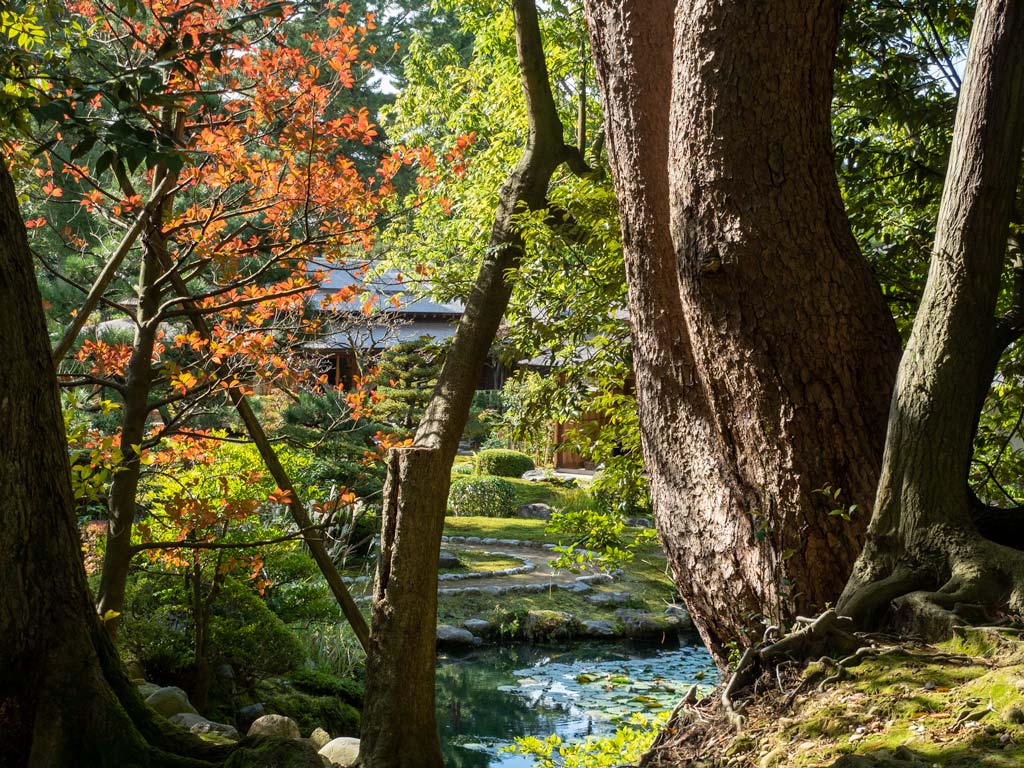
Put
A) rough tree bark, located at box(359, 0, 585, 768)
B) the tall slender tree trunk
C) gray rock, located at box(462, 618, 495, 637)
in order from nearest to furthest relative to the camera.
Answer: rough tree bark, located at box(359, 0, 585, 768) → the tall slender tree trunk → gray rock, located at box(462, 618, 495, 637)

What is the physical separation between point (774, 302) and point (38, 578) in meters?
2.42

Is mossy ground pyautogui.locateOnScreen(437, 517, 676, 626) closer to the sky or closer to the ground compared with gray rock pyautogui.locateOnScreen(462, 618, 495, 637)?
closer to the sky

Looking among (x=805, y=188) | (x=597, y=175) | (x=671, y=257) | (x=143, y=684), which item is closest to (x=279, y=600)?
(x=143, y=684)

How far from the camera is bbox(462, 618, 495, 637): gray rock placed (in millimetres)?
10617

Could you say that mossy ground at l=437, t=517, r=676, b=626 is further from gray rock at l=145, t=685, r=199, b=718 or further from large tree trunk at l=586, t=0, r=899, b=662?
large tree trunk at l=586, t=0, r=899, b=662

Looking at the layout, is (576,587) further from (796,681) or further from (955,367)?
(955,367)

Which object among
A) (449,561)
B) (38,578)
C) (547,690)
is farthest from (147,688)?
(449,561)

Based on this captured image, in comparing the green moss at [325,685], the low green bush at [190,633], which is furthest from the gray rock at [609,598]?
the low green bush at [190,633]

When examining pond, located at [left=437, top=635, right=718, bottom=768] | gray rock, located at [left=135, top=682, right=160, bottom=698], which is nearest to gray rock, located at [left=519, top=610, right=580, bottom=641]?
pond, located at [left=437, top=635, right=718, bottom=768]

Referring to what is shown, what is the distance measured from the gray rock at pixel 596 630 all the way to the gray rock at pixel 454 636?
150 centimetres

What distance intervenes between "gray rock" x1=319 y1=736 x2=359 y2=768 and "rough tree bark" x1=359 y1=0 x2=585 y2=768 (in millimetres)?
1316

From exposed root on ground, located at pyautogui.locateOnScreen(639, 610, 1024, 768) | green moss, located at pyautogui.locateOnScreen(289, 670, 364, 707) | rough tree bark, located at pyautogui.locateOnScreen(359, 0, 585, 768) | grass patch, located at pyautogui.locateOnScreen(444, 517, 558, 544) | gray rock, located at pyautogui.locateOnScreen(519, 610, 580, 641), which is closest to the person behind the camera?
exposed root on ground, located at pyautogui.locateOnScreen(639, 610, 1024, 768)

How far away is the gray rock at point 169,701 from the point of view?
18.9 feet

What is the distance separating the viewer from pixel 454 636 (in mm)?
10352
